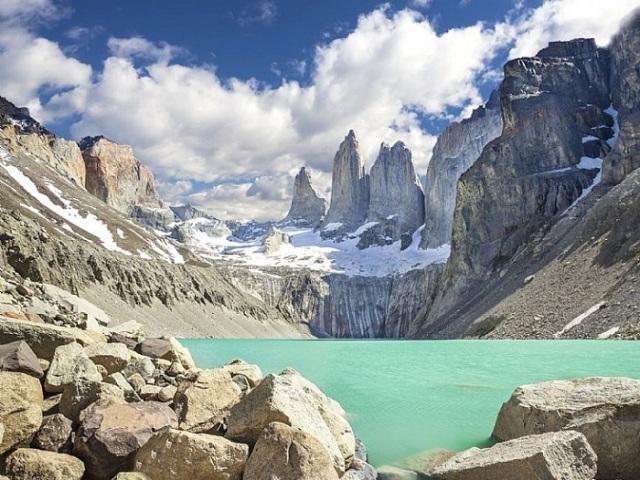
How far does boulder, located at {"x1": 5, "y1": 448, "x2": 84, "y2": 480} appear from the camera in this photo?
23.1 ft

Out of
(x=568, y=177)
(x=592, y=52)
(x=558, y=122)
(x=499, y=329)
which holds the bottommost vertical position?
(x=499, y=329)

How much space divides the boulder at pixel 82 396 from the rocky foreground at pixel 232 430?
21 mm

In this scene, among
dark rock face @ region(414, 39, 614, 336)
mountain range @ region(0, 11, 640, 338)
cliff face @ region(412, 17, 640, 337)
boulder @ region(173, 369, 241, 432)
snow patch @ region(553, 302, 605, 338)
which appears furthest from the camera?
dark rock face @ region(414, 39, 614, 336)

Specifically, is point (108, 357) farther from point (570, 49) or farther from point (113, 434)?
point (570, 49)

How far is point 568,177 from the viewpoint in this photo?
9425cm

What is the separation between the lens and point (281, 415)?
794 centimetres

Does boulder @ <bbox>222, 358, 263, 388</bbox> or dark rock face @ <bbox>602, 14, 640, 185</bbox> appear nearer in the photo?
boulder @ <bbox>222, 358, 263, 388</bbox>

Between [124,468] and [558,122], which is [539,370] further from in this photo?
[558,122]

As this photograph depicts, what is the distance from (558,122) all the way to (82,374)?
362ft

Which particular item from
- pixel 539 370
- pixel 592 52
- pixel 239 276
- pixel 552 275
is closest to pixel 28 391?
pixel 539 370

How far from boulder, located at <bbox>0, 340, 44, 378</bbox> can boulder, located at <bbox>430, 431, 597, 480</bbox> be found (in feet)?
25.4

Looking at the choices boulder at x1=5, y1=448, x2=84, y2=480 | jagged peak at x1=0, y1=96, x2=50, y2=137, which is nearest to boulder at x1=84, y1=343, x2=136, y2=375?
boulder at x1=5, y1=448, x2=84, y2=480

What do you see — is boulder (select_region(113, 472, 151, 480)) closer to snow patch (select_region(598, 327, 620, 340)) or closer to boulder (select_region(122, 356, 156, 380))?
boulder (select_region(122, 356, 156, 380))

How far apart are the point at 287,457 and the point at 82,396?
12.6ft
